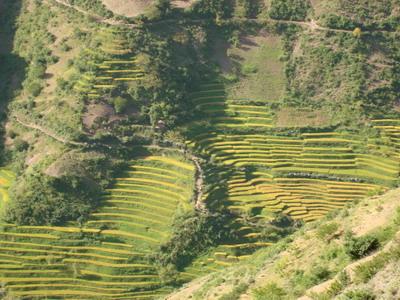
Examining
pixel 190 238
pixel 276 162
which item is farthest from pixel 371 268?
pixel 276 162

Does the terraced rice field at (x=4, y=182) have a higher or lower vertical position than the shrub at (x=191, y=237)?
higher

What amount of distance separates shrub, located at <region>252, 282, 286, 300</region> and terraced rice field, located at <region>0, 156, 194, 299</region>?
13.0m

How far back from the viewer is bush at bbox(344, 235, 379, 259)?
17.9 m

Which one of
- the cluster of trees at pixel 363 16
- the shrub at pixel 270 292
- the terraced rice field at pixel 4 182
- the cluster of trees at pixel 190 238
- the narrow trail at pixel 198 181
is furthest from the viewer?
the cluster of trees at pixel 363 16

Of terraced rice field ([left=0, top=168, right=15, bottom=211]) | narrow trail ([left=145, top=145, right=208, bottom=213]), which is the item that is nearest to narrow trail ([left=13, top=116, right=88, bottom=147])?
terraced rice field ([left=0, top=168, right=15, bottom=211])

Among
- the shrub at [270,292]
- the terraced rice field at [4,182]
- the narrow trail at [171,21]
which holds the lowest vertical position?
the terraced rice field at [4,182]

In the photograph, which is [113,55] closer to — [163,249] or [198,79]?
[198,79]

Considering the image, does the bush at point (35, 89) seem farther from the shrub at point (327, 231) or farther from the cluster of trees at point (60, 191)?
the shrub at point (327, 231)

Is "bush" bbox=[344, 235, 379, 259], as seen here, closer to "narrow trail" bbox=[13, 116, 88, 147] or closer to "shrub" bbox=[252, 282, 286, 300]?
"shrub" bbox=[252, 282, 286, 300]

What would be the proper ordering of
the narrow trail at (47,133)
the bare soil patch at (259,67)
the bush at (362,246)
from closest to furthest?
1. the bush at (362,246)
2. the narrow trail at (47,133)
3. the bare soil patch at (259,67)

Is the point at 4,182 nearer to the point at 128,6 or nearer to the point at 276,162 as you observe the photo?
the point at 128,6

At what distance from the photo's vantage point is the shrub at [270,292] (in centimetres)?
1961

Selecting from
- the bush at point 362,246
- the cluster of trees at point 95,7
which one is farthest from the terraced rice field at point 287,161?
the bush at point 362,246

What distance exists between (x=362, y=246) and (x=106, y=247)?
18.8 meters
